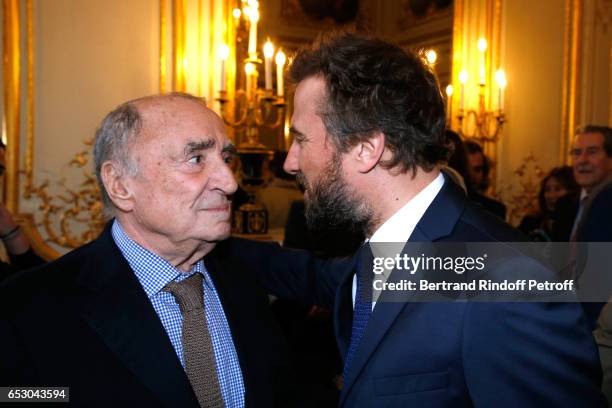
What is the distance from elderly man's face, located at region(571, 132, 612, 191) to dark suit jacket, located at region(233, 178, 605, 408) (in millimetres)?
2526

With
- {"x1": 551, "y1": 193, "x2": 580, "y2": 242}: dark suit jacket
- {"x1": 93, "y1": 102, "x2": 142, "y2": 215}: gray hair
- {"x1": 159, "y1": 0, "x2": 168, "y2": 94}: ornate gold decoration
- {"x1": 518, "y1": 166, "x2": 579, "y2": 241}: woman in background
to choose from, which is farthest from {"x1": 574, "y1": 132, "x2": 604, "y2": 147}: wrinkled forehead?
{"x1": 93, "y1": 102, "x2": 142, "y2": 215}: gray hair

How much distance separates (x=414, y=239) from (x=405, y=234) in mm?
78

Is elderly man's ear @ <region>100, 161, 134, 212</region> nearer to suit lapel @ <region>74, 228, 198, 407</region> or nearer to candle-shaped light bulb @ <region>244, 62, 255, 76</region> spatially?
suit lapel @ <region>74, 228, 198, 407</region>

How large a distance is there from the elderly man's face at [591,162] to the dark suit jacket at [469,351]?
2526mm

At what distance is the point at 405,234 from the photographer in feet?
4.74

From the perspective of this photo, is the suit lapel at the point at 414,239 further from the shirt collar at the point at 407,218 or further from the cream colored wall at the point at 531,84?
the cream colored wall at the point at 531,84

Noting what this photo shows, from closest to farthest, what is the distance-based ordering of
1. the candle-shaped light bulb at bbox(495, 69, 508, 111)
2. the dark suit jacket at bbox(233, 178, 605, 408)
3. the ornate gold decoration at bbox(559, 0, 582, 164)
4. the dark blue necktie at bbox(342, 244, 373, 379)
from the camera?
the dark suit jacket at bbox(233, 178, 605, 408) < the dark blue necktie at bbox(342, 244, 373, 379) < the candle-shaped light bulb at bbox(495, 69, 508, 111) < the ornate gold decoration at bbox(559, 0, 582, 164)

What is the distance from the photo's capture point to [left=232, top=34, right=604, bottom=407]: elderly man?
1.15 meters

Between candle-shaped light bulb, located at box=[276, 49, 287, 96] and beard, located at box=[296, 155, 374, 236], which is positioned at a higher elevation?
candle-shaped light bulb, located at box=[276, 49, 287, 96]

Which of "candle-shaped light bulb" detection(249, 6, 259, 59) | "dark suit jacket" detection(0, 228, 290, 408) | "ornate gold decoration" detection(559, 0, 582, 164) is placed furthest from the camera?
"ornate gold decoration" detection(559, 0, 582, 164)

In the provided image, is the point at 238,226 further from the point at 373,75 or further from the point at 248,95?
the point at 373,75

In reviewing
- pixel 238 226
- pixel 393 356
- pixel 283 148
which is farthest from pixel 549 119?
pixel 393 356

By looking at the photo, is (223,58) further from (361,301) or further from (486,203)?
(361,301)

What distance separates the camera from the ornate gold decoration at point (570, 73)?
5191 mm
